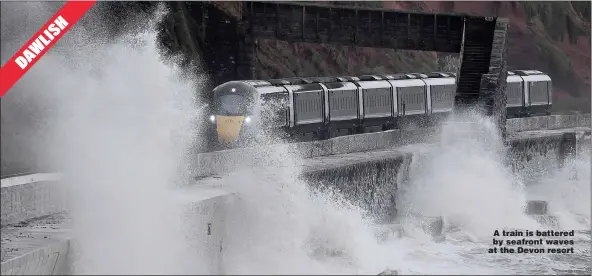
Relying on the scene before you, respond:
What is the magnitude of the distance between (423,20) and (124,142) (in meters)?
24.0

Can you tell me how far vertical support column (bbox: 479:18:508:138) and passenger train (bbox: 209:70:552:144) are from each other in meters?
1.60

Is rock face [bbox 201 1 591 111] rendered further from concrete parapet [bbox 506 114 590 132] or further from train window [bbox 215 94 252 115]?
train window [bbox 215 94 252 115]

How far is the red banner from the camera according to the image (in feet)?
43.8

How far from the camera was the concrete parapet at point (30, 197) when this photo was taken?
51.0ft

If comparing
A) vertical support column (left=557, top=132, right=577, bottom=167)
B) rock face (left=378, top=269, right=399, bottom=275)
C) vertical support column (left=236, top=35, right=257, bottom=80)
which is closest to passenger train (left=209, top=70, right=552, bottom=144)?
vertical support column (left=557, top=132, right=577, bottom=167)

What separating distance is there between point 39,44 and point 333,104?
859 inches

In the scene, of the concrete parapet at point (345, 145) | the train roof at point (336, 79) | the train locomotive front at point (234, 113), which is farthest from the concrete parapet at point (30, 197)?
the train roof at point (336, 79)

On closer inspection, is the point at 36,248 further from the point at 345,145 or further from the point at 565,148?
the point at 565,148

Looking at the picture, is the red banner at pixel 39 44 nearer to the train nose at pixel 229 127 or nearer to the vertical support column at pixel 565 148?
the train nose at pixel 229 127

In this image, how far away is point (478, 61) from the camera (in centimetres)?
3456

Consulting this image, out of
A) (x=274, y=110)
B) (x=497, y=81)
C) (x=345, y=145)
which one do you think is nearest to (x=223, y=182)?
(x=345, y=145)

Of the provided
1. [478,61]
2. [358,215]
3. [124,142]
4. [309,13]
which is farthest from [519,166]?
[124,142]

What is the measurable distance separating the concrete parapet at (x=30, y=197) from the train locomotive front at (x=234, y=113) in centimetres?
1541

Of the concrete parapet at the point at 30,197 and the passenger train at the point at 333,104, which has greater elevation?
the passenger train at the point at 333,104
